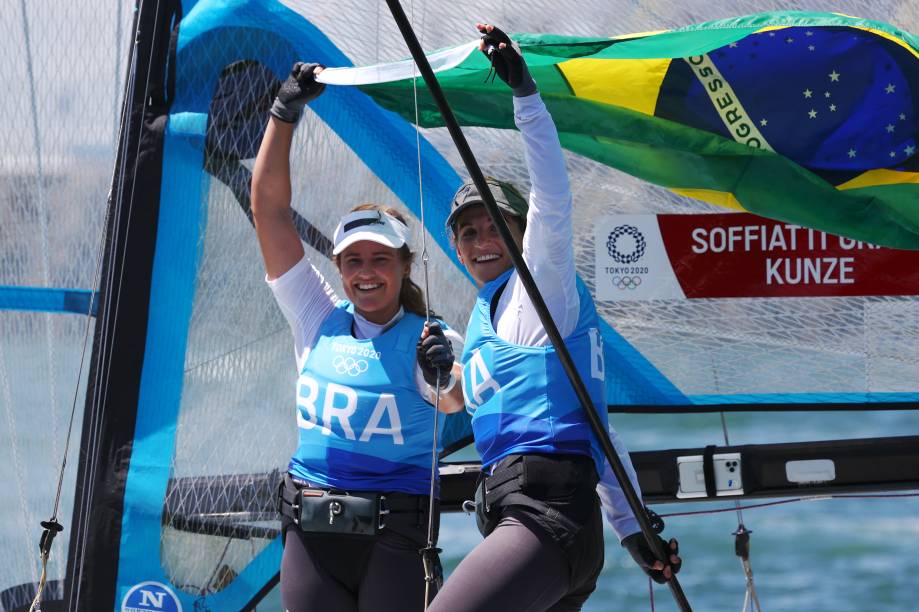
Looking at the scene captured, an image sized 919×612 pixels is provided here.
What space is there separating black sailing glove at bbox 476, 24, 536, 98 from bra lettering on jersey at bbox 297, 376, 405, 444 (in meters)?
0.61

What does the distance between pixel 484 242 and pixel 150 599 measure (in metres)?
1.20

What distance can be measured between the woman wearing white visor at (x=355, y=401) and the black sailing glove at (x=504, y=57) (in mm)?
451

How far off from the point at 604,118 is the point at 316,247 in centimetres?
69

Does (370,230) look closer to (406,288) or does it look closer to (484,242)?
(406,288)

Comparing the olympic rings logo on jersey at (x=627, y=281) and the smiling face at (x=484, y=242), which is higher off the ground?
the olympic rings logo on jersey at (x=627, y=281)

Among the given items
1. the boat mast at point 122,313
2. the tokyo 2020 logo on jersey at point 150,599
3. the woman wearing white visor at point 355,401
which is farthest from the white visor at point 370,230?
the tokyo 2020 logo on jersey at point 150,599

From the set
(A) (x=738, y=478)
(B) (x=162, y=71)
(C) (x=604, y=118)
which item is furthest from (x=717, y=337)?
(B) (x=162, y=71)

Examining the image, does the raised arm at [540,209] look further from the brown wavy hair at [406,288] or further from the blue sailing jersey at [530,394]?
the brown wavy hair at [406,288]

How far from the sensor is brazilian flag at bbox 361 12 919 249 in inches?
97.3

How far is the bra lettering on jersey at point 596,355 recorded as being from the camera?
2.00 metres

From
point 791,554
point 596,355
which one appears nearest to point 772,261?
point 596,355

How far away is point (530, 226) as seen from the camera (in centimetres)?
193

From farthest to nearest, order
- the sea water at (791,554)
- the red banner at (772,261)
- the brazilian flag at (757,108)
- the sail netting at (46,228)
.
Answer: the sea water at (791,554), the sail netting at (46,228), the red banner at (772,261), the brazilian flag at (757,108)

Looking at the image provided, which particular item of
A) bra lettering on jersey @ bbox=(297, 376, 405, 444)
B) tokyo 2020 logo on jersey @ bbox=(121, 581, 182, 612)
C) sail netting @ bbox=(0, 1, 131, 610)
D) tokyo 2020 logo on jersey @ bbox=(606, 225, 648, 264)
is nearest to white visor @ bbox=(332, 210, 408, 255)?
bra lettering on jersey @ bbox=(297, 376, 405, 444)
